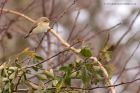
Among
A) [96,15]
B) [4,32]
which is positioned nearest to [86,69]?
[4,32]

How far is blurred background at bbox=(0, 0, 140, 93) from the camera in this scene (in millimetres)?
2541

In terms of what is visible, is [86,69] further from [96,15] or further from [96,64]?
[96,15]

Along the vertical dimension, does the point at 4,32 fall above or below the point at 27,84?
above

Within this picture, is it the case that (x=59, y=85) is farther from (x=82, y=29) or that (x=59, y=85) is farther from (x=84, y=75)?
(x=82, y=29)

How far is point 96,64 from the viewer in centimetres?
166

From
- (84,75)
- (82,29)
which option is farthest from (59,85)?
(82,29)

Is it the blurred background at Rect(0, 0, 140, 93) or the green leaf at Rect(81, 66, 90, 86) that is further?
the blurred background at Rect(0, 0, 140, 93)

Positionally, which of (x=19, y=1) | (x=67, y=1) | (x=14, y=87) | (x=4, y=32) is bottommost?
(x=14, y=87)

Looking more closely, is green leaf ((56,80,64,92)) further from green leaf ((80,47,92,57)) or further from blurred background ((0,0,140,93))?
blurred background ((0,0,140,93))

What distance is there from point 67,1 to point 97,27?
113cm

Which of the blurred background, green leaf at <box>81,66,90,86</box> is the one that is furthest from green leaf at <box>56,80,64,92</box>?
the blurred background

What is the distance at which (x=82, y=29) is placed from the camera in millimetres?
2635

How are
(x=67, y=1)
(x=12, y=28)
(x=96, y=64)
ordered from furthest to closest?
(x=67, y=1) < (x=12, y=28) < (x=96, y=64)

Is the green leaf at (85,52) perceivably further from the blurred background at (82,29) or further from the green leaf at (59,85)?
the blurred background at (82,29)
